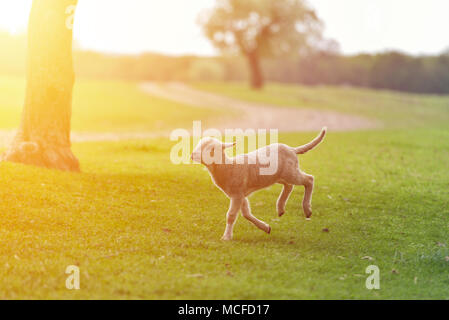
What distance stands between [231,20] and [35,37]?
1674 inches

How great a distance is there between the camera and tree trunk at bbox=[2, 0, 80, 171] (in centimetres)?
995

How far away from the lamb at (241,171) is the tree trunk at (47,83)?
4.39 metres

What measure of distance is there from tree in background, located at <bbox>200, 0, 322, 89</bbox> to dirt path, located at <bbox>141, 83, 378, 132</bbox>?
1126cm

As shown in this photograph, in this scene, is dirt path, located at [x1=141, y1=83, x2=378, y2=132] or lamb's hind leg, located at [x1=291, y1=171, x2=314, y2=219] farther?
dirt path, located at [x1=141, y1=83, x2=378, y2=132]

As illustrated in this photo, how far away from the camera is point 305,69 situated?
256 feet

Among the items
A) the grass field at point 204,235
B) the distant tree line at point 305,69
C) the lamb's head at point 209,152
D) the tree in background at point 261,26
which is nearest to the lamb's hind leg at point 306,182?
the grass field at point 204,235

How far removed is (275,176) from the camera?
7.07 m

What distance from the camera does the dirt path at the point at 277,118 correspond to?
26.2 meters

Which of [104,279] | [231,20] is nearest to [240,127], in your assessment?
[104,279]

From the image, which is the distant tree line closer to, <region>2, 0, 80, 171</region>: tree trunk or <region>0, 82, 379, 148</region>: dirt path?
<region>0, 82, 379, 148</region>: dirt path

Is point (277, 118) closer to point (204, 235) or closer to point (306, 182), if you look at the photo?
point (306, 182)

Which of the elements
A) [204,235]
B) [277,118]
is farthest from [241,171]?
[277,118]

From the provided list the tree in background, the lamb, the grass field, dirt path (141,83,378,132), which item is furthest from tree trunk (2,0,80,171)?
the tree in background

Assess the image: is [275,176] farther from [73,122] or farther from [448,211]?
[73,122]
